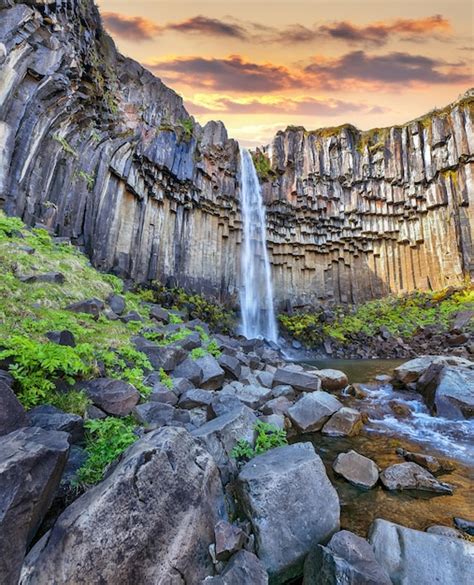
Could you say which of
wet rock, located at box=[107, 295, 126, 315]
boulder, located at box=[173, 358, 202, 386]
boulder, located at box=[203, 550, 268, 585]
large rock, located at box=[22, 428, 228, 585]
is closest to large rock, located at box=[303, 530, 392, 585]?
boulder, located at box=[203, 550, 268, 585]

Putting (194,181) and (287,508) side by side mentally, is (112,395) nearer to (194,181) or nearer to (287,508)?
(287,508)

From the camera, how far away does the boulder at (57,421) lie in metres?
2.94

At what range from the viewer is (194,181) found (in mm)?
22047

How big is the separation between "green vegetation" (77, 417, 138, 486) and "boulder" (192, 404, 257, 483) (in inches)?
33.0

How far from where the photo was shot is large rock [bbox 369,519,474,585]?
94.1 inches

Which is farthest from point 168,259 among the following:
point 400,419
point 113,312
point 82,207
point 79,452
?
point 79,452

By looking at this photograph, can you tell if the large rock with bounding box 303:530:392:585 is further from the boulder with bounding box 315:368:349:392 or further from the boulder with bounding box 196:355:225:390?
the boulder with bounding box 315:368:349:392

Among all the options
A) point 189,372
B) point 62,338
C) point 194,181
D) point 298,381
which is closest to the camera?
point 62,338

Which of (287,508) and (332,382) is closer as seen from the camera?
(287,508)

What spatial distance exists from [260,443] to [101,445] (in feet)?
6.87

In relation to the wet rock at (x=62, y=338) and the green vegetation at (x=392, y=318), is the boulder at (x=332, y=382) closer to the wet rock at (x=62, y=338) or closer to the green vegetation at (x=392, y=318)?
the wet rock at (x=62, y=338)

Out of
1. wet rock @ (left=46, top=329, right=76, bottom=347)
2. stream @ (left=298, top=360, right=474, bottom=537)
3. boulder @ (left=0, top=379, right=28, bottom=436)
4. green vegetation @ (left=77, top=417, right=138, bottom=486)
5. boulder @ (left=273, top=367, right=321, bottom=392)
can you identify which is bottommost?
stream @ (left=298, top=360, right=474, bottom=537)

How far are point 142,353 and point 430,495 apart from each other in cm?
480

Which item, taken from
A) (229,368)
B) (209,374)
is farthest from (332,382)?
(209,374)
